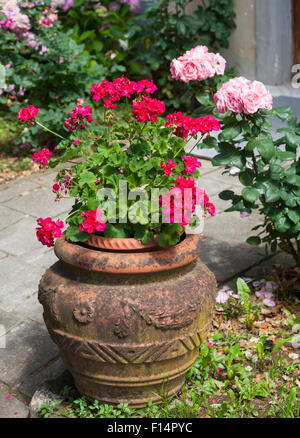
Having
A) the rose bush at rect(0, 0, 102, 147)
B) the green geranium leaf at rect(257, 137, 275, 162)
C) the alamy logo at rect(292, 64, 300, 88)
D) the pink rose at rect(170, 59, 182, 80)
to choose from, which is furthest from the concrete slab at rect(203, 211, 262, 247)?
the alamy logo at rect(292, 64, 300, 88)

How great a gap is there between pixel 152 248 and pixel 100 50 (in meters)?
5.30

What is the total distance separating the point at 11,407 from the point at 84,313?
0.74 meters

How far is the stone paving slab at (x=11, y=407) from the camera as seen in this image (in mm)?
2539

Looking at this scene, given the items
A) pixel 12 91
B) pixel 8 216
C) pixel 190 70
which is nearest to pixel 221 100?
pixel 190 70

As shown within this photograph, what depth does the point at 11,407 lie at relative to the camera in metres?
2.58

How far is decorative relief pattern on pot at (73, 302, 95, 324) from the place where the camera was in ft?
7.08

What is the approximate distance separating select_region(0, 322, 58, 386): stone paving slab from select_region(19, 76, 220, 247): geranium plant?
2.67ft

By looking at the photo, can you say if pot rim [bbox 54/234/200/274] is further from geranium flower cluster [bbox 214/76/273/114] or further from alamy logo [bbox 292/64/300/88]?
alamy logo [bbox 292/64/300/88]

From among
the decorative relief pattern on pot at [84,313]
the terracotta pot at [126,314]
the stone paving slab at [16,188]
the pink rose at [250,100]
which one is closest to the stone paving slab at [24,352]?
the terracotta pot at [126,314]

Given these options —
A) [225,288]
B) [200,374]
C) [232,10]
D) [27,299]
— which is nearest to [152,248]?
[200,374]

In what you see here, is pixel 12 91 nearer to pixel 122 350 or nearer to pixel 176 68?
pixel 176 68

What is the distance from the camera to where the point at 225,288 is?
3.31 m

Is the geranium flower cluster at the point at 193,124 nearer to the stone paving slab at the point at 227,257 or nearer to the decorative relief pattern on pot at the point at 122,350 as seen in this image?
the decorative relief pattern on pot at the point at 122,350

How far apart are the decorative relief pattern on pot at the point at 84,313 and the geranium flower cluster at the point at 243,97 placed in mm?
1202
